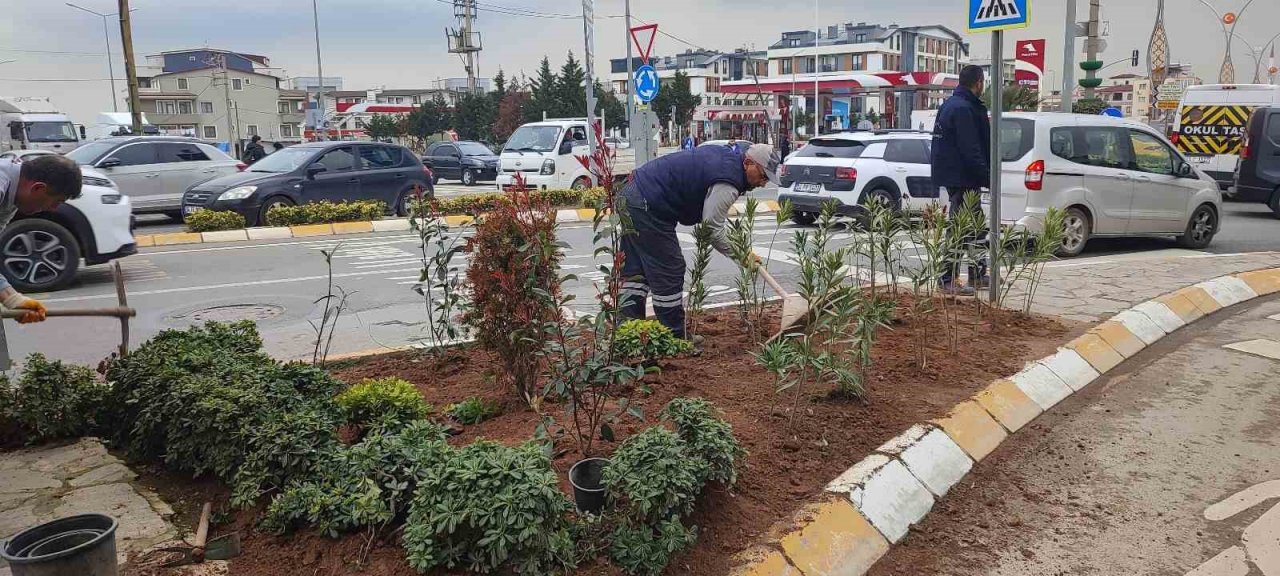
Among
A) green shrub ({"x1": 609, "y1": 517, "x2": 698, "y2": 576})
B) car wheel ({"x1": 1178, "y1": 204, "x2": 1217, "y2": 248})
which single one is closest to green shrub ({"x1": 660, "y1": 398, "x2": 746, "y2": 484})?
green shrub ({"x1": 609, "y1": 517, "x2": 698, "y2": 576})

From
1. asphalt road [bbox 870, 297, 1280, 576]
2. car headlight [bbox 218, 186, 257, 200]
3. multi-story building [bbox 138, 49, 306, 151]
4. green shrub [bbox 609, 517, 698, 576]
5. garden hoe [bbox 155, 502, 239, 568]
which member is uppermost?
multi-story building [bbox 138, 49, 306, 151]

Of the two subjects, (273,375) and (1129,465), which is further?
(1129,465)

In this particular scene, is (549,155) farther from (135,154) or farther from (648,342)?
(648,342)

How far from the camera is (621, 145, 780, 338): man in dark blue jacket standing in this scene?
17.6 feet

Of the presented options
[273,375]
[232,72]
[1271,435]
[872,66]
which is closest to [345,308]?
[273,375]

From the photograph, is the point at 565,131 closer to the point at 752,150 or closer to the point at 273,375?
the point at 752,150

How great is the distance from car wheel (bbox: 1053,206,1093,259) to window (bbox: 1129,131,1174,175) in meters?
0.94

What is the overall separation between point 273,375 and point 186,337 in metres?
0.96

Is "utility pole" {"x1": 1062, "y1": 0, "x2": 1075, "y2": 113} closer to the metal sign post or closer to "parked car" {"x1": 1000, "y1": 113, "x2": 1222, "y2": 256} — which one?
"parked car" {"x1": 1000, "y1": 113, "x2": 1222, "y2": 256}

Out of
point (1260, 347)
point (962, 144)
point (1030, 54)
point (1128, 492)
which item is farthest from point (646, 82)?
point (1128, 492)

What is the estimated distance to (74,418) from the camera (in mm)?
4289

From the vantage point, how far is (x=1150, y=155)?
1093 cm

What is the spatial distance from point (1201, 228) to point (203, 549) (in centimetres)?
1223

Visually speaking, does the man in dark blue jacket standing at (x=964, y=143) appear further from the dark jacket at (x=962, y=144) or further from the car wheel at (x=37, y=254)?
the car wheel at (x=37, y=254)
